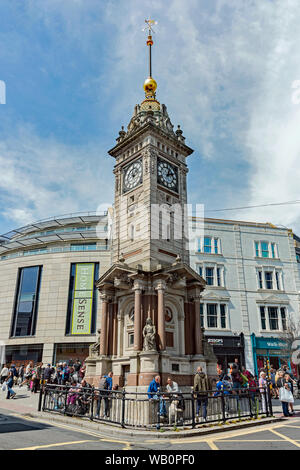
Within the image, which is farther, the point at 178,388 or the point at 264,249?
the point at 264,249

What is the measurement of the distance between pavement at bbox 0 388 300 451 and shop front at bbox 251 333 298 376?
19.0 m

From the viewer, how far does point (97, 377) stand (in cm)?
1911

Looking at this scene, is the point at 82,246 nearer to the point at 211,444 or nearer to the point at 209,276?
the point at 209,276

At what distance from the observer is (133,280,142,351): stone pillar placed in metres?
17.6

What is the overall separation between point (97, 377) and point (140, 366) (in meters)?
3.59

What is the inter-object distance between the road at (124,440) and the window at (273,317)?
22.4 meters

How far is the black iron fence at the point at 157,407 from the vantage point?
1130 cm

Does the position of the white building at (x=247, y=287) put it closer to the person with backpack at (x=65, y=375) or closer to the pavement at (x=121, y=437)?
the person with backpack at (x=65, y=375)

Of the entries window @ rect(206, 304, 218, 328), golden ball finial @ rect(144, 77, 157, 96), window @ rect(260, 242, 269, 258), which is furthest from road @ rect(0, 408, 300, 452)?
window @ rect(260, 242, 269, 258)

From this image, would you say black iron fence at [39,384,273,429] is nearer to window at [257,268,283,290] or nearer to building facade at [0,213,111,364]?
window at [257,268,283,290]

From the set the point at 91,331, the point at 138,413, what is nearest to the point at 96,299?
the point at 91,331

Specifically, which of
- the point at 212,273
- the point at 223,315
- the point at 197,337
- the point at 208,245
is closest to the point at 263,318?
the point at 223,315

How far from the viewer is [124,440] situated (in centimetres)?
970

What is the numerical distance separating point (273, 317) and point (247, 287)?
3.79 metres
